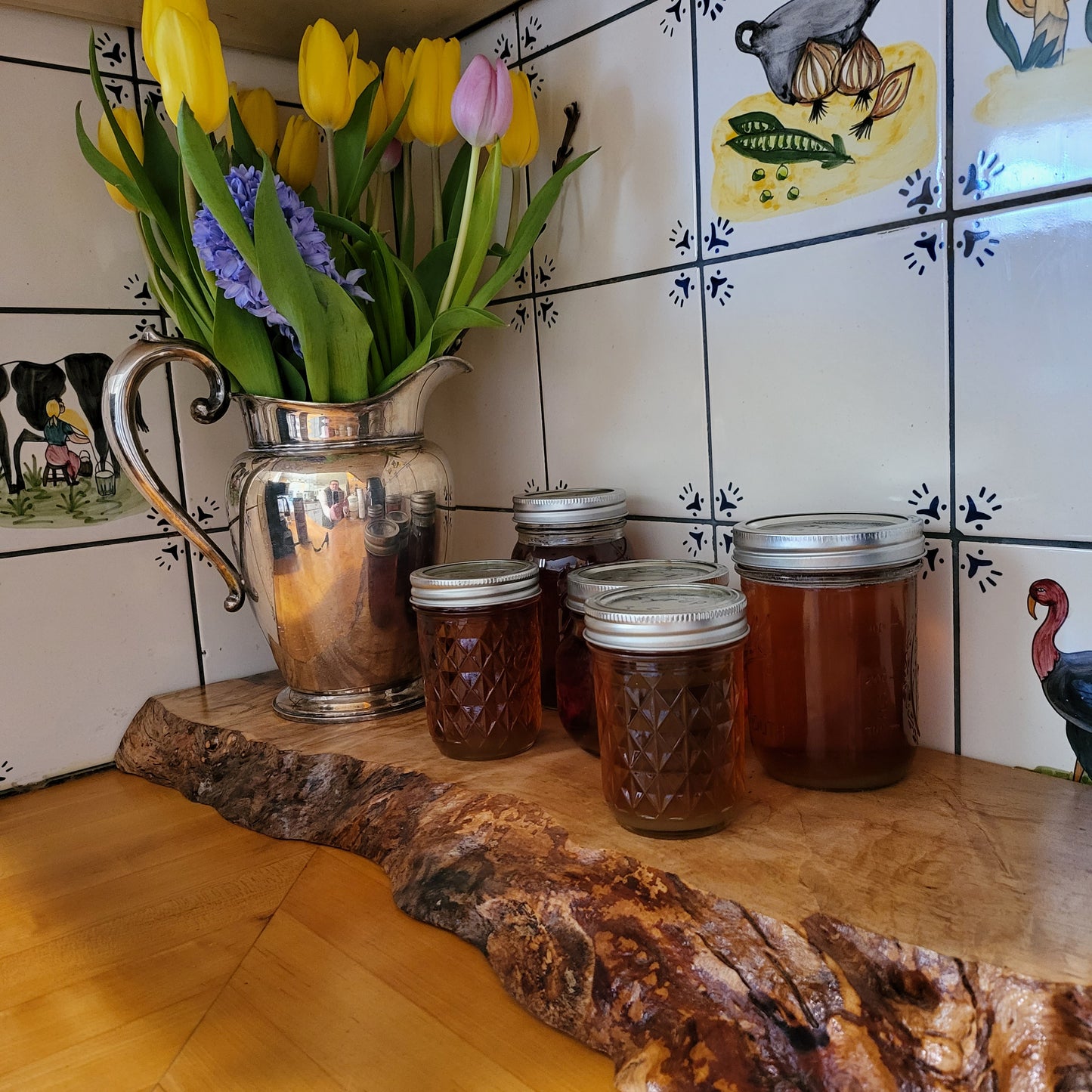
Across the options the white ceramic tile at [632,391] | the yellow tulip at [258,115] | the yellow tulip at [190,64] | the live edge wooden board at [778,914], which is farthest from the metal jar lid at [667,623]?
the yellow tulip at [258,115]

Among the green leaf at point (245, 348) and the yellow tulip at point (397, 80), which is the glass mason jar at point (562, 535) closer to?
the green leaf at point (245, 348)

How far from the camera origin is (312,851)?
66 cm

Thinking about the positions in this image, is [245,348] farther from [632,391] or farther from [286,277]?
[632,391]

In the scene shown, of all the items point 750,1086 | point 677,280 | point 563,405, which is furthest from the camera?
point 563,405

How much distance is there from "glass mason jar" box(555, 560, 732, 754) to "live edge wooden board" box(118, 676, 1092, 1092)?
29mm

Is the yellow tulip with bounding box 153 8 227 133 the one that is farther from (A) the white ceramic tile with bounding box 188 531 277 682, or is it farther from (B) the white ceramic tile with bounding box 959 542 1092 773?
(B) the white ceramic tile with bounding box 959 542 1092 773

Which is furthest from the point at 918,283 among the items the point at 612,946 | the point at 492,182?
the point at 612,946

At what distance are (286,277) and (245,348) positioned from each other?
0.09m

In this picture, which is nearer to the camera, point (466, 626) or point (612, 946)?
point (612, 946)

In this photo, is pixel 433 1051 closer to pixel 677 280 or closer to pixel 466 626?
pixel 466 626

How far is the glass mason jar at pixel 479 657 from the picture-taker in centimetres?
65

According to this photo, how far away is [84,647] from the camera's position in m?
0.83

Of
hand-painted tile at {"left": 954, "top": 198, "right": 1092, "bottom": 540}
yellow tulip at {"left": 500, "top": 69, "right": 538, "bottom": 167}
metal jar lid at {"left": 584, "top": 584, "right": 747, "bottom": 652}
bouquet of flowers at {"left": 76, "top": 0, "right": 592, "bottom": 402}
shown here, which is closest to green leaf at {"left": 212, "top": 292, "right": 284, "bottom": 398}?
bouquet of flowers at {"left": 76, "top": 0, "right": 592, "bottom": 402}

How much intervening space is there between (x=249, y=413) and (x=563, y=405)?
0.89ft
